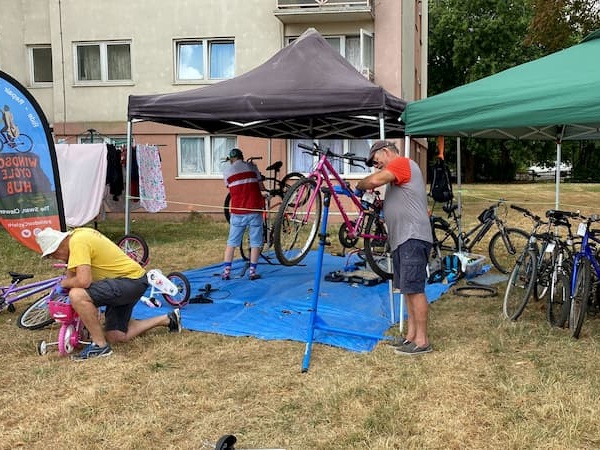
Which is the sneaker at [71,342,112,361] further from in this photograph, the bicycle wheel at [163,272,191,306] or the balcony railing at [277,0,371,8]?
the balcony railing at [277,0,371,8]

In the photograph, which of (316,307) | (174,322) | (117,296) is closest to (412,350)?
(316,307)

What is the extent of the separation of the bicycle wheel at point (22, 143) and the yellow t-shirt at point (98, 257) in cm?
172

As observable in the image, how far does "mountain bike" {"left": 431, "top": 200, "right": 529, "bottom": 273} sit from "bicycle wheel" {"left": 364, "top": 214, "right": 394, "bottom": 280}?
1.74m

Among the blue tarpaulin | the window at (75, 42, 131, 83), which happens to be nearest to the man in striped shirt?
the blue tarpaulin

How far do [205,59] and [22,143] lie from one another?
9775 millimetres

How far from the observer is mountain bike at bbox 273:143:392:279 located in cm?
477

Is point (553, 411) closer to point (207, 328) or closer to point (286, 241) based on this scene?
point (286, 241)

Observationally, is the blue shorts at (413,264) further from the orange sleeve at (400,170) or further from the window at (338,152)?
the window at (338,152)

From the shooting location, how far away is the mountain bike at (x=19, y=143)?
222 inches

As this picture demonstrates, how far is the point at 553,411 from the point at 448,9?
108 feet

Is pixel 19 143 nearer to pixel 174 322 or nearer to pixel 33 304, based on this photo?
pixel 33 304

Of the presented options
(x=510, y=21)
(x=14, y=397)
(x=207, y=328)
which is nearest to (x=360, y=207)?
(x=207, y=328)

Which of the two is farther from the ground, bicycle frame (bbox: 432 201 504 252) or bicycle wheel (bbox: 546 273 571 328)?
bicycle frame (bbox: 432 201 504 252)

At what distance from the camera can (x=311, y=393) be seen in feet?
12.5
